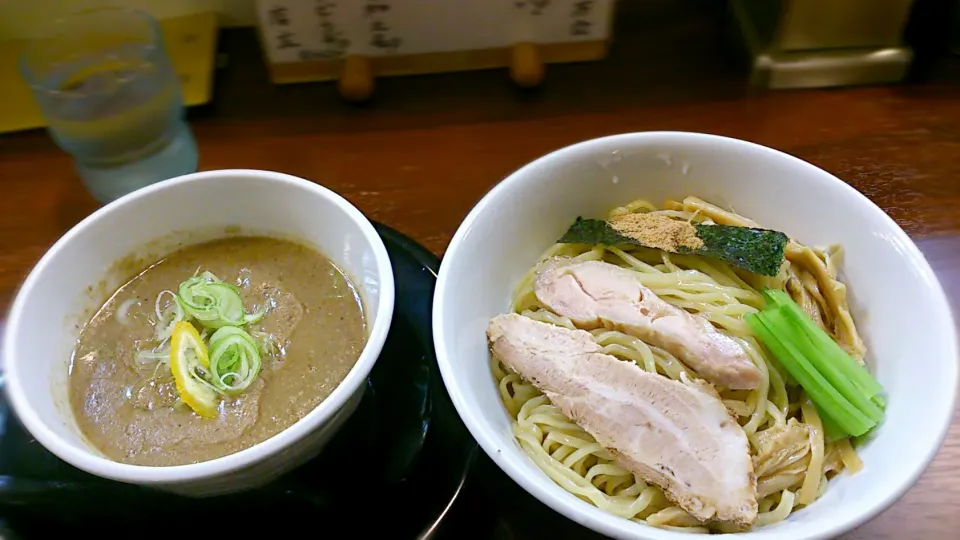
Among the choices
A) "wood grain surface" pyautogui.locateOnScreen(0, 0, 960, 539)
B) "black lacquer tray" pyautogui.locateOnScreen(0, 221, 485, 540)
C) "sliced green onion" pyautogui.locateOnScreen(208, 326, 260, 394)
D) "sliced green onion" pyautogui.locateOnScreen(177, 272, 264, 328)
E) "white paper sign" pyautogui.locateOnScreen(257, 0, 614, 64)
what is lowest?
"black lacquer tray" pyautogui.locateOnScreen(0, 221, 485, 540)

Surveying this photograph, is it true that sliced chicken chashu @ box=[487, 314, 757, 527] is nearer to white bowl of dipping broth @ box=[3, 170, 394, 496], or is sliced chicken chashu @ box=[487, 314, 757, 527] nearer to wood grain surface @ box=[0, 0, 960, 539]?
white bowl of dipping broth @ box=[3, 170, 394, 496]

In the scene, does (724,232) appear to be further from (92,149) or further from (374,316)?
(92,149)

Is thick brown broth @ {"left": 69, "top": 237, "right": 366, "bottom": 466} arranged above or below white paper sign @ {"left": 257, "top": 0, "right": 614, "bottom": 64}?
below

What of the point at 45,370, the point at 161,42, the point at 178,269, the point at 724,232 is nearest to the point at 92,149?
the point at 161,42

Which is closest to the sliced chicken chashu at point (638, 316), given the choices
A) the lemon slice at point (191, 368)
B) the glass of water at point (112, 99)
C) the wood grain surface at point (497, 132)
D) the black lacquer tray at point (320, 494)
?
the black lacquer tray at point (320, 494)

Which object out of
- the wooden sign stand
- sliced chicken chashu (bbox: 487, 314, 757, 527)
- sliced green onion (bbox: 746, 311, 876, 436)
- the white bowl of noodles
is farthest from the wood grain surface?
sliced green onion (bbox: 746, 311, 876, 436)

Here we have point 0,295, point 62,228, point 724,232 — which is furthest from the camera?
point 62,228

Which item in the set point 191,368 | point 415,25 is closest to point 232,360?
point 191,368
